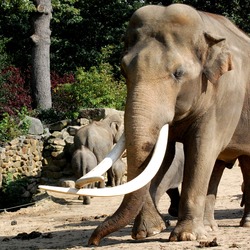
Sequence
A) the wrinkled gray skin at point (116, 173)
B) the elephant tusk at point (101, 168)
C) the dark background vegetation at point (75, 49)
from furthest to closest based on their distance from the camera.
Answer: the dark background vegetation at point (75, 49) → the wrinkled gray skin at point (116, 173) → the elephant tusk at point (101, 168)

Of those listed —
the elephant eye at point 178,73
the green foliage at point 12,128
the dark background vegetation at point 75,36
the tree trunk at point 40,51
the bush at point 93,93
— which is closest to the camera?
the elephant eye at point 178,73

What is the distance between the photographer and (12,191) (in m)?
17.2

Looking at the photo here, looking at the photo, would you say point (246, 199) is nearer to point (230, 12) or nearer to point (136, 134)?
point (136, 134)

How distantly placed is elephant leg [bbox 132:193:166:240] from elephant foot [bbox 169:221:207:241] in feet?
0.84

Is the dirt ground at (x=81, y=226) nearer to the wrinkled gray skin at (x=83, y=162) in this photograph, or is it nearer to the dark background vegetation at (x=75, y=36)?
the wrinkled gray skin at (x=83, y=162)

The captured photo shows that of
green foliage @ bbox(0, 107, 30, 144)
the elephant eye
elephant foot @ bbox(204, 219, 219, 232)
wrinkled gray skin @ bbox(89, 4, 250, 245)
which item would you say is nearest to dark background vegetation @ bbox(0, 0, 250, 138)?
green foliage @ bbox(0, 107, 30, 144)

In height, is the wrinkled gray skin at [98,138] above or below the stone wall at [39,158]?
above

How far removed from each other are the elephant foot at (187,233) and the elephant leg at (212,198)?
1.00 meters

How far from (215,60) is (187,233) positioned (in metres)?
1.76

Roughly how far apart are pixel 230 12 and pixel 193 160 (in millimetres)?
24194

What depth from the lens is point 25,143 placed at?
18734 millimetres

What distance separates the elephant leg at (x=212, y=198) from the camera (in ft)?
29.7

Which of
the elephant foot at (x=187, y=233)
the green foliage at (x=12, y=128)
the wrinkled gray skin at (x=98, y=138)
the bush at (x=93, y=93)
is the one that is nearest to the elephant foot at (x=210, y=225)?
the elephant foot at (x=187, y=233)

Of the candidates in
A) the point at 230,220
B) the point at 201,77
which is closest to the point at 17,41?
the point at 230,220
